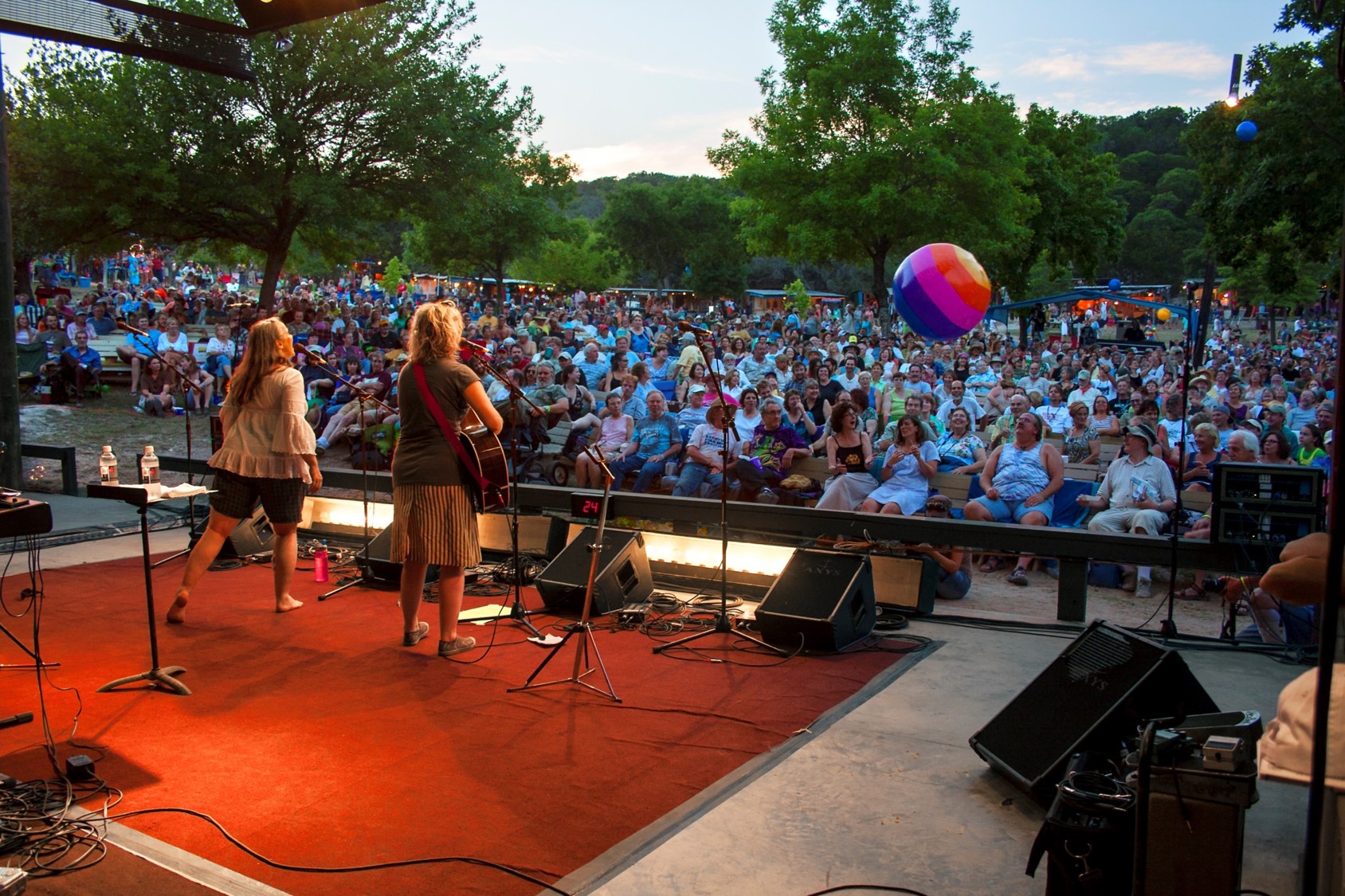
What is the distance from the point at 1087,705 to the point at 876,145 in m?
20.5

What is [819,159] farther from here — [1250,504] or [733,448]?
[1250,504]

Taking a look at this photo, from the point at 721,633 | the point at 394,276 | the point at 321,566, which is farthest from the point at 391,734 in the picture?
the point at 394,276

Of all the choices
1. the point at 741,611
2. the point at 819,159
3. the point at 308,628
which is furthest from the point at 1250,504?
the point at 819,159

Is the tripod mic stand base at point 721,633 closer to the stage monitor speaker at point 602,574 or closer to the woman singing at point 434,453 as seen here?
the stage monitor speaker at point 602,574

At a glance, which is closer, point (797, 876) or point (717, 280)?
point (797, 876)

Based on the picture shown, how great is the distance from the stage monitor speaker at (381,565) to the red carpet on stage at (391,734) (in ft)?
2.27

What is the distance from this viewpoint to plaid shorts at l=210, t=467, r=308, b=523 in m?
5.79

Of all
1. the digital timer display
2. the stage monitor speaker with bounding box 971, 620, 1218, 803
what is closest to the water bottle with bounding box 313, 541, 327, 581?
the digital timer display

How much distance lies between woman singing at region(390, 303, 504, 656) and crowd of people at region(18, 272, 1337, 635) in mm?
392

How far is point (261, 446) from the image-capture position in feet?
18.8

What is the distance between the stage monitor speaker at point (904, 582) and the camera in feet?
20.3

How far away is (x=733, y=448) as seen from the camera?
29.4 ft

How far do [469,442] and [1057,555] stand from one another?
3.48 m

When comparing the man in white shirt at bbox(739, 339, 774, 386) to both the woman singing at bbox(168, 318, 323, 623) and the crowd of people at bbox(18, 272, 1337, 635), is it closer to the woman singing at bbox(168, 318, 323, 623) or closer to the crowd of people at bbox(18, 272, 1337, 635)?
the crowd of people at bbox(18, 272, 1337, 635)
